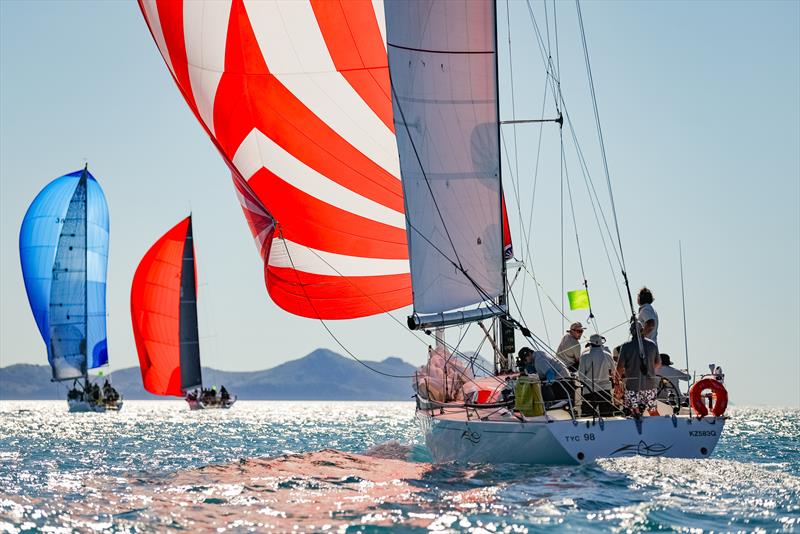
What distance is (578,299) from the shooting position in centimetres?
1486

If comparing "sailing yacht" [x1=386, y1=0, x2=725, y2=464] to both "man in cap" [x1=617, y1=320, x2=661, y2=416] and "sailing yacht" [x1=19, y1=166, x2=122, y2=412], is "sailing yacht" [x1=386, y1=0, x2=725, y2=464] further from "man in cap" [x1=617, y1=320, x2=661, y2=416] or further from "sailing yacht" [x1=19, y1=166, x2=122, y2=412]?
"sailing yacht" [x1=19, y1=166, x2=122, y2=412]

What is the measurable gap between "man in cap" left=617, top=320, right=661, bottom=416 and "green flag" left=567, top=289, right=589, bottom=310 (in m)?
4.30

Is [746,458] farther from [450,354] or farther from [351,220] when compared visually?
[351,220]

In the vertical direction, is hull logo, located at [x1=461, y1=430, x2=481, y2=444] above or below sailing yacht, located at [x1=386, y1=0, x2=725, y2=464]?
below

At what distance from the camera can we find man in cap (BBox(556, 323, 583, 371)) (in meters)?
11.3

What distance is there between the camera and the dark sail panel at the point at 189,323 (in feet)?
136

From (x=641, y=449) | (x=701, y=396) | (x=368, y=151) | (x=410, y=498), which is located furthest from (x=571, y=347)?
(x=368, y=151)

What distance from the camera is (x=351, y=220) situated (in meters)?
14.4

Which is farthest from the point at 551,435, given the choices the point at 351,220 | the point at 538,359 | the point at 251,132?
the point at 251,132

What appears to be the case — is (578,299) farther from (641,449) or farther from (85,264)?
(85,264)

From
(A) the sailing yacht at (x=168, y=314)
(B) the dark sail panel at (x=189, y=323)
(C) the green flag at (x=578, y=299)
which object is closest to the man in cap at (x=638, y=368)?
(C) the green flag at (x=578, y=299)

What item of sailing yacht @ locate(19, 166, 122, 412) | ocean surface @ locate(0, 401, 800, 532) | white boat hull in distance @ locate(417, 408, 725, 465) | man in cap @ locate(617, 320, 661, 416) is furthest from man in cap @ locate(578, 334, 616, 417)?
sailing yacht @ locate(19, 166, 122, 412)

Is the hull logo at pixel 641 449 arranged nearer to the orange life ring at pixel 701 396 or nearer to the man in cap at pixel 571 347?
the orange life ring at pixel 701 396

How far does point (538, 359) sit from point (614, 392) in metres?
0.87
